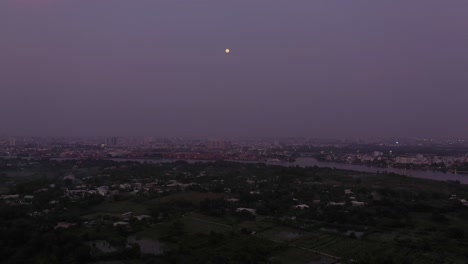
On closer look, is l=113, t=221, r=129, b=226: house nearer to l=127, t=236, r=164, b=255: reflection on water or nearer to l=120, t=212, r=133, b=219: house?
l=120, t=212, r=133, b=219: house

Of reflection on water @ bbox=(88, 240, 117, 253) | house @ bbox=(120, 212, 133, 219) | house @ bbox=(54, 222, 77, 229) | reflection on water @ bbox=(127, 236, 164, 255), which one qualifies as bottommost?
reflection on water @ bbox=(127, 236, 164, 255)

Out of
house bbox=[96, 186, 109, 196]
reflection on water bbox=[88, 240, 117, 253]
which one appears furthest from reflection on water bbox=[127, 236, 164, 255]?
house bbox=[96, 186, 109, 196]

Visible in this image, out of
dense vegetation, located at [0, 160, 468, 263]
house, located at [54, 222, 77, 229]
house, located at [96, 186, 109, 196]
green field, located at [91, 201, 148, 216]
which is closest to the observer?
dense vegetation, located at [0, 160, 468, 263]

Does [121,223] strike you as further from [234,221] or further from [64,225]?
[234,221]

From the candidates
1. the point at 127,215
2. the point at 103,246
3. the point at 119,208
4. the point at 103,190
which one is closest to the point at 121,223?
the point at 127,215

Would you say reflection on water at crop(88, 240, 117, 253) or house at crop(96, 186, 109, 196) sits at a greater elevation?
house at crop(96, 186, 109, 196)

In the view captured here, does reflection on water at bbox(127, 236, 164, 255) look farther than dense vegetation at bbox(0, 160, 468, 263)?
Yes

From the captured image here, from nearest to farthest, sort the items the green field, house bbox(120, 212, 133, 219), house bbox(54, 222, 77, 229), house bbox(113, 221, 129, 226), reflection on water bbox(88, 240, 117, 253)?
1. reflection on water bbox(88, 240, 117, 253)
2. house bbox(54, 222, 77, 229)
3. house bbox(113, 221, 129, 226)
4. house bbox(120, 212, 133, 219)
5. the green field

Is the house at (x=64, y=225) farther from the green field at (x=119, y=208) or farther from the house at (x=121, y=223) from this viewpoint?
the green field at (x=119, y=208)

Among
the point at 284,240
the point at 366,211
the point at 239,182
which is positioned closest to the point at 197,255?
the point at 284,240

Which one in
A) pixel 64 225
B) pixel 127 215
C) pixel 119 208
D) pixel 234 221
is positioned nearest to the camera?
pixel 64 225

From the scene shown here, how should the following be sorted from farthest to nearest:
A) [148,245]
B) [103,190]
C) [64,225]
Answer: [103,190]
[64,225]
[148,245]
